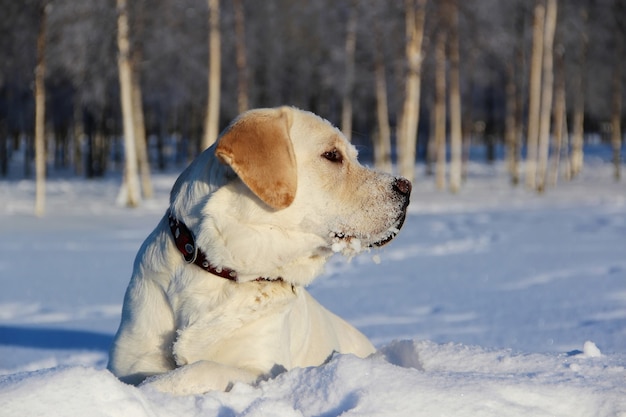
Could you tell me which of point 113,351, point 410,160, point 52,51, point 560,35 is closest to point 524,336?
point 113,351

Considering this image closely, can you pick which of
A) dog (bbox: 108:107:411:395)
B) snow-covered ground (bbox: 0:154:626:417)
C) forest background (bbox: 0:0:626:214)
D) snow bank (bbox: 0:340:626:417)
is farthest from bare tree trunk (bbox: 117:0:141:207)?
snow bank (bbox: 0:340:626:417)

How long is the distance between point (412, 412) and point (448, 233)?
12388mm

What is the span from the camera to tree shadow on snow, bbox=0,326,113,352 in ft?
20.6

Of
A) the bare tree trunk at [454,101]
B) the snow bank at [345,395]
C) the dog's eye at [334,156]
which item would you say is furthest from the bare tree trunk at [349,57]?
the snow bank at [345,395]

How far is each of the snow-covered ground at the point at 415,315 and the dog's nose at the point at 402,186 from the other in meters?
0.34

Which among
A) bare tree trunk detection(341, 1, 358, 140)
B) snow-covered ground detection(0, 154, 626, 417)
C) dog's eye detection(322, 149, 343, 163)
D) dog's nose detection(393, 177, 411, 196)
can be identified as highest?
bare tree trunk detection(341, 1, 358, 140)

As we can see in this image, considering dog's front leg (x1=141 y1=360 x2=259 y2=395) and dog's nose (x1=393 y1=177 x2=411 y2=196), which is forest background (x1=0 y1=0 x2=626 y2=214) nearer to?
dog's nose (x1=393 y1=177 x2=411 y2=196)

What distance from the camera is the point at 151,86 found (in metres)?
36.7

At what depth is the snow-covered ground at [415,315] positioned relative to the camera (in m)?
2.45

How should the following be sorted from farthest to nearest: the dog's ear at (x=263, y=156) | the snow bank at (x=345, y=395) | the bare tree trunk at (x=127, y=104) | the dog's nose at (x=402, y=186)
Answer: the bare tree trunk at (x=127, y=104) → the dog's nose at (x=402, y=186) → the dog's ear at (x=263, y=156) → the snow bank at (x=345, y=395)

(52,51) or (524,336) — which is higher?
(52,51)

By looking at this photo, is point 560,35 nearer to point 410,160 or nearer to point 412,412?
point 410,160

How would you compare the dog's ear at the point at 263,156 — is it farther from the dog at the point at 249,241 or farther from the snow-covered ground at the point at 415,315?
the snow-covered ground at the point at 415,315

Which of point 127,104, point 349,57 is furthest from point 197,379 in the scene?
point 349,57
